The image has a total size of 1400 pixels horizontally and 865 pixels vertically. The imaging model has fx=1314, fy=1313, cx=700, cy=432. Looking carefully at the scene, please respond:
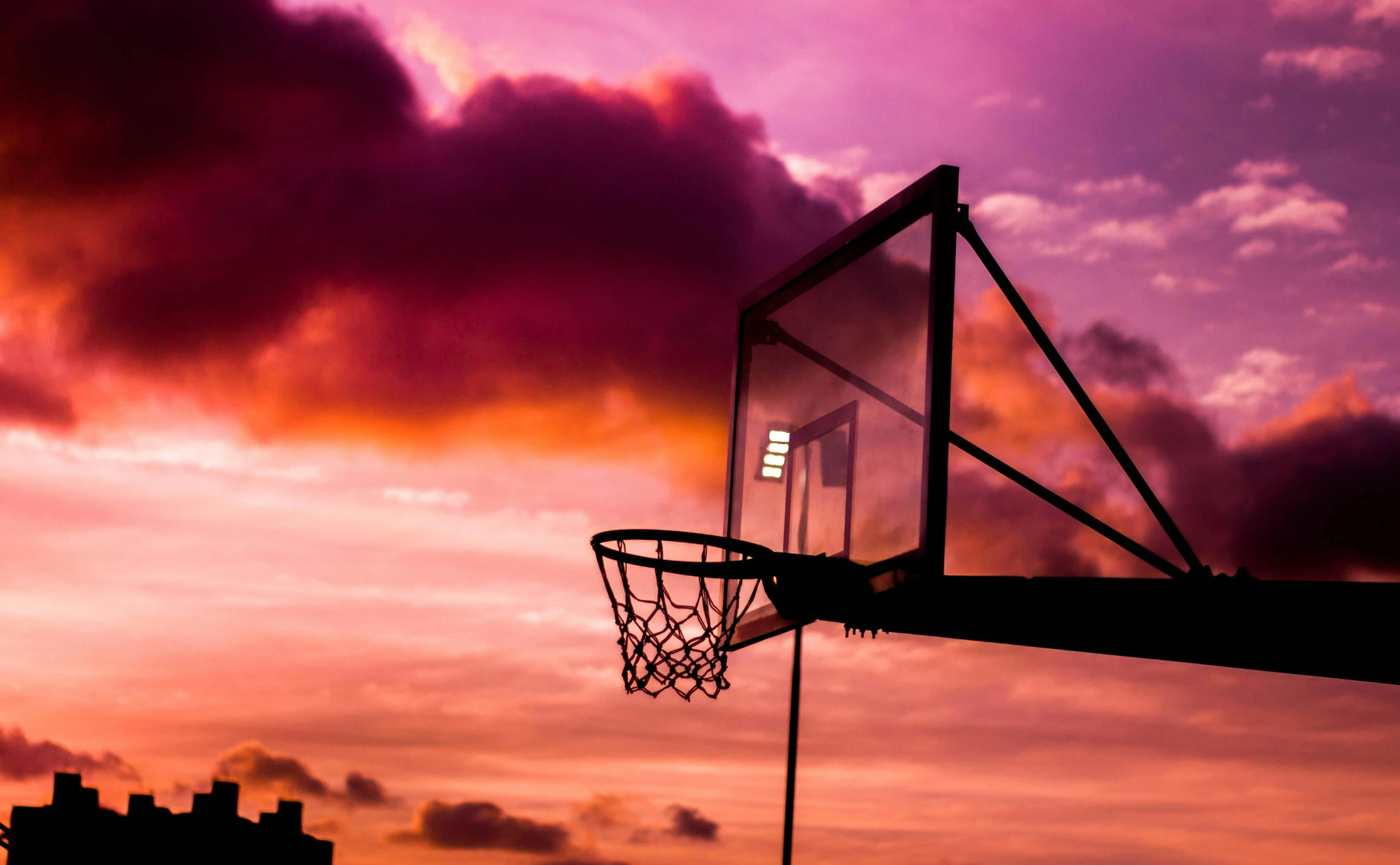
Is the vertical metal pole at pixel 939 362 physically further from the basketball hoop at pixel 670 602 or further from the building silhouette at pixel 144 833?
the building silhouette at pixel 144 833

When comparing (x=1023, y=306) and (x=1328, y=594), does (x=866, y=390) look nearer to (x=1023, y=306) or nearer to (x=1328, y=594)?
(x=1023, y=306)

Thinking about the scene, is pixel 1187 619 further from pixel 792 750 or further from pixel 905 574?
pixel 792 750

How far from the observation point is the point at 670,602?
24.5 ft

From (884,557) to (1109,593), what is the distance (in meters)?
1.81

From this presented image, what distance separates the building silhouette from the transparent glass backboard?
32.8ft

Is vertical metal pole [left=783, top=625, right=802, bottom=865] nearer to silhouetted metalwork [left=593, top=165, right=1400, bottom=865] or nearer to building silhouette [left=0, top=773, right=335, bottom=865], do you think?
silhouetted metalwork [left=593, top=165, right=1400, bottom=865]

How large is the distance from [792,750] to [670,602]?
5051 mm

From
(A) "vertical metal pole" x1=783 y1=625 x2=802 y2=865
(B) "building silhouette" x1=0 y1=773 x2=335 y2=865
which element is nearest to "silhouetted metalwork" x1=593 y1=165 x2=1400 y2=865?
(A) "vertical metal pole" x1=783 y1=625 x2=802 y2=865

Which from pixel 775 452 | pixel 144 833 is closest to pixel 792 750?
pixel 775 452

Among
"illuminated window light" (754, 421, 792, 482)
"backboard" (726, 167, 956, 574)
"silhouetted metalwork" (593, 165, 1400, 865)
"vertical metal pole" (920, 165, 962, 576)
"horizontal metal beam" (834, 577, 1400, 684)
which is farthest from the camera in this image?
"illuminated window light" (754, 421, 792, 482)

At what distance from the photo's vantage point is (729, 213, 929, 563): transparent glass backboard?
281 inches

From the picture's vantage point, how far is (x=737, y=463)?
9.16 meters

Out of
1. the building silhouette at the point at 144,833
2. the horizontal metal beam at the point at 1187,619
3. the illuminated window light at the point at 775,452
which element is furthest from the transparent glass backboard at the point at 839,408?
the building silhouette at the point at 144,833

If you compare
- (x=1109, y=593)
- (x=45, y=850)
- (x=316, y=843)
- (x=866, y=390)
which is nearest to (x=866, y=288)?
(x=866, y=390)
